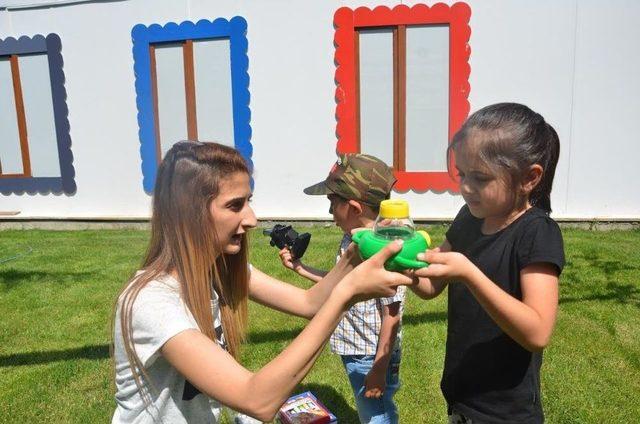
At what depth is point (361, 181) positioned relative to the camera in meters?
2.53

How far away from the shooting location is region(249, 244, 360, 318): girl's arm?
2.10 meters

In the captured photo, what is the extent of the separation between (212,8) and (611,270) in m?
6.46

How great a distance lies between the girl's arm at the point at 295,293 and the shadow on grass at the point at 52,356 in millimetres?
2459

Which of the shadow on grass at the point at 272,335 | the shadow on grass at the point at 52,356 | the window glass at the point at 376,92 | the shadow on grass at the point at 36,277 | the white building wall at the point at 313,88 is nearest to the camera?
the shadow on grass at the point at 52,356

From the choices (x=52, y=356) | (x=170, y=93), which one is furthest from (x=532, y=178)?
(x=170, y=93)

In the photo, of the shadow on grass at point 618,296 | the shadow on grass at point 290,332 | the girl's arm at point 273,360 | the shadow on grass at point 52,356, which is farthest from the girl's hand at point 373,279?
the shadow on grass at point 618,296

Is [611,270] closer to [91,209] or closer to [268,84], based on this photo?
[268,84]

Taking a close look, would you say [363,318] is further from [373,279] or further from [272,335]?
[272,335]

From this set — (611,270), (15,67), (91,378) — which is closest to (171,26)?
(15,67)

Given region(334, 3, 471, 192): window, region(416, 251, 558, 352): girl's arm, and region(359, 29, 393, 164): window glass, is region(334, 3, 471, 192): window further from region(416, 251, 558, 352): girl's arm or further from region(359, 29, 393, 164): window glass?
region(416, 251, 558, 352): girl's arm

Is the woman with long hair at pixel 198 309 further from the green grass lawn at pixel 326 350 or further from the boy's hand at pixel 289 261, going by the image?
the green grass lawn at pixel 326 350

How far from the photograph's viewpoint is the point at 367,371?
2.54m

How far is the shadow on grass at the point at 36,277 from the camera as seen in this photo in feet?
19.5

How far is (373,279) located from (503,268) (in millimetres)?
545
